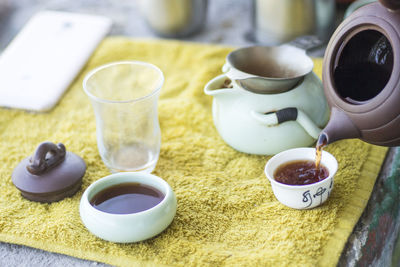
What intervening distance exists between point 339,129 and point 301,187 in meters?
0.13

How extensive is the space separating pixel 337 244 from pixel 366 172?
22cm

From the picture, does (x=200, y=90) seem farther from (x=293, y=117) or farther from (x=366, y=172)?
(x=366, y=172)

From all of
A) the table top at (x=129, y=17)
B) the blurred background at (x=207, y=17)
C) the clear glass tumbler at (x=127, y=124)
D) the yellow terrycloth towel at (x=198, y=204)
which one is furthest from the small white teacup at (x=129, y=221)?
the table top at (x=129, y=17)

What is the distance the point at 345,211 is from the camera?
0.94 m

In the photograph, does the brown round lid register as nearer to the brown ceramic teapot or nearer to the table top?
the brown ceramic teapot

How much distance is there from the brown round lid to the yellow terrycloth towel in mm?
20

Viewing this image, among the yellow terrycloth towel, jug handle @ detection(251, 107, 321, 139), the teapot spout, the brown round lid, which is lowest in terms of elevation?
the yellow terrycloth towel

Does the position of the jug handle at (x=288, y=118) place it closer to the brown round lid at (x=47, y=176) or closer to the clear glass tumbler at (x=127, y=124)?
the clear glass tumbler at (x=127, y=124)

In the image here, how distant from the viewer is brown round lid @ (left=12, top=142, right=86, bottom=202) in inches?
38.4

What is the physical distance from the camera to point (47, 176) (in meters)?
0.99

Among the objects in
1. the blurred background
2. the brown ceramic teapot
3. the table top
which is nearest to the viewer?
the brown ceramic teapot

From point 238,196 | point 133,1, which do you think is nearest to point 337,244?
point 238,196

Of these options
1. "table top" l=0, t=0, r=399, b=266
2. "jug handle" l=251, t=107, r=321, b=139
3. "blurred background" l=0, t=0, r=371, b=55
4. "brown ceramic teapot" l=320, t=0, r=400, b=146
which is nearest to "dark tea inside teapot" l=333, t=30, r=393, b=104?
"brown ceramic teapot" l=320, t=0, r=400, b=146

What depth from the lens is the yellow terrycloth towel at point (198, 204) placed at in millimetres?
870
